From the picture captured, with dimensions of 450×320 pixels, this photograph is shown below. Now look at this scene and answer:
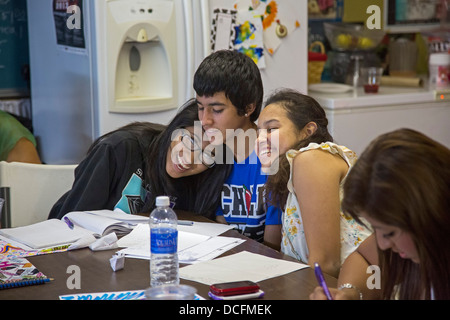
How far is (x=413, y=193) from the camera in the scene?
3.98ft

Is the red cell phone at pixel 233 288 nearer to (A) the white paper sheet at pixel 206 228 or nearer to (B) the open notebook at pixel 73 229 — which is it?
(A) the white paper sheet at pixel 206 228

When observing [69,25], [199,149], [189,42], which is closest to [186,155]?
[199,149]

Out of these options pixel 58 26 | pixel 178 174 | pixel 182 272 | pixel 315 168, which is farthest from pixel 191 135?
pixel 58 26

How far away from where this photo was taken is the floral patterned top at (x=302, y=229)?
1.97 metres

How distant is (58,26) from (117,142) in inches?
49.9

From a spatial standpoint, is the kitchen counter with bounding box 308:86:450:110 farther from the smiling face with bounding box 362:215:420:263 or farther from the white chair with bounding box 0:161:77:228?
the smiling face with bounding box 362:215:420:263

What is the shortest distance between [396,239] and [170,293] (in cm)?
48

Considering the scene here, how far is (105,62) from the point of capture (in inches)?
128

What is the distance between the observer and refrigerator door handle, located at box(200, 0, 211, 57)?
11.3ft

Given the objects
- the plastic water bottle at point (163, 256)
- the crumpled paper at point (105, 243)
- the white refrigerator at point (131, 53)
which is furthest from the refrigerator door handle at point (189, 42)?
the plastic water bottle at point (163, 256)

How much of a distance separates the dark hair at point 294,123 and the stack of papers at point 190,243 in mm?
197

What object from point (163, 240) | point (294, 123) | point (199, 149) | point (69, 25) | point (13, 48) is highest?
point (69, 25)

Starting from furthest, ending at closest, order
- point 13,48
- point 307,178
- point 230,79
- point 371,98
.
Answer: point 371,98 < point 13,48 < point 230,79 < point 307,178

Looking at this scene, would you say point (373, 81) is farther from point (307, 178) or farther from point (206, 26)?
point (307, 178)
